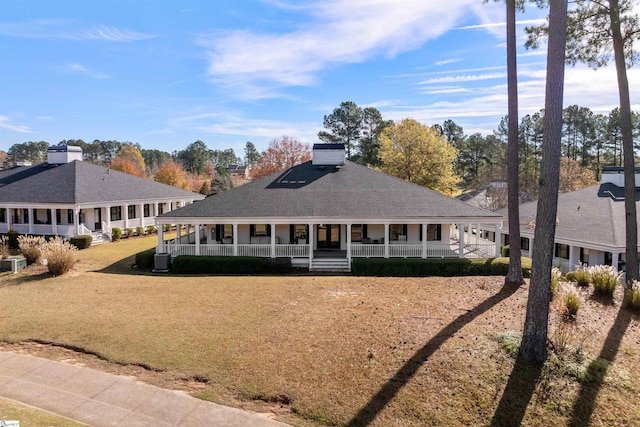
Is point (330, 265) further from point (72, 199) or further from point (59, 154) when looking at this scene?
point (59, 154)

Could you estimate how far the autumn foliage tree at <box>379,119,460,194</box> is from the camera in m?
42.8

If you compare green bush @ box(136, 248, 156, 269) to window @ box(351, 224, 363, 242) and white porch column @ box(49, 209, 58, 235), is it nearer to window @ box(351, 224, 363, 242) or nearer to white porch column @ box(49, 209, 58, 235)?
window @ box(351, 224, 363, 242)

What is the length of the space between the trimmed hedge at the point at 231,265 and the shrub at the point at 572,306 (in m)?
12.7

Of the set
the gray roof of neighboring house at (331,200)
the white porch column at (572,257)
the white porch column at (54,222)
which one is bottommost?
the white porch column at (572,257)

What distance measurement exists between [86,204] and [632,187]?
3248 centimetres

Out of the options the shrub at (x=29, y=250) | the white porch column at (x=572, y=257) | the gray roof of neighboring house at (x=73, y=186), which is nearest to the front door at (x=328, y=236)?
the white porch column at (x=572, y=257)

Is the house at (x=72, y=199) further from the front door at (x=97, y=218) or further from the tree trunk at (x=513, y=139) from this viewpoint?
the tree trunk at (x=513, y=139)

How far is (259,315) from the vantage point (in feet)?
38.4

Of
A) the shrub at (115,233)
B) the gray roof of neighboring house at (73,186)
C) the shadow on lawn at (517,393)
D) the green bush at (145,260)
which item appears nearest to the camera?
the shadow on lawn at (517,393)

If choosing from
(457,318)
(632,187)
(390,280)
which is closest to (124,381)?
(457,318)

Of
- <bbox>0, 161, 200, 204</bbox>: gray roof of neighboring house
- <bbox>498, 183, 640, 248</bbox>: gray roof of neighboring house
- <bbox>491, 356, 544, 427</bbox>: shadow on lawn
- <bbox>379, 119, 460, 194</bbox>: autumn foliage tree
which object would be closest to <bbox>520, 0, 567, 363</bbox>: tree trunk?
<bbox>491, 356, 544, 427</bbox>: shadow on lawn

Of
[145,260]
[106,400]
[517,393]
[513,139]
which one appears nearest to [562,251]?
[513,139]

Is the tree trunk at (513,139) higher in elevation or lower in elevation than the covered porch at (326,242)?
higher

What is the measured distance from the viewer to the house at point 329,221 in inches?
843
